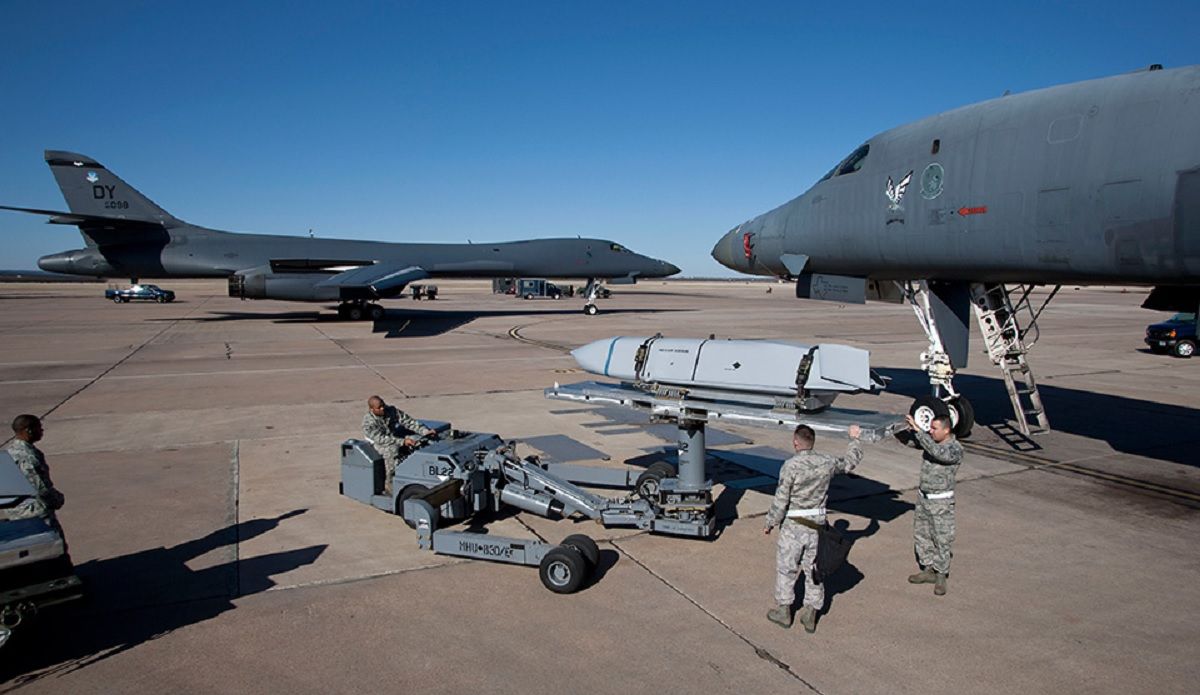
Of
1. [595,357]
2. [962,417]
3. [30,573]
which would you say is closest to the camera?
[30,573]

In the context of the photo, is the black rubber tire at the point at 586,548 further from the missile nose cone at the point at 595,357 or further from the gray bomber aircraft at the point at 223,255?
the gray bomber aircraft at the point at 223,255

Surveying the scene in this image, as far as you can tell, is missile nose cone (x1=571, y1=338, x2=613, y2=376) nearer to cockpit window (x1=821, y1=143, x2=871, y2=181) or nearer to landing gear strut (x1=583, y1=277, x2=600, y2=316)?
cockpit window (x1=821, y1=143, x2=871, y2=181)

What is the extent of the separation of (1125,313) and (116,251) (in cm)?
5464

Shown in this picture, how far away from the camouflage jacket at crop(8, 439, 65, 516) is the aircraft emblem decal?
9.95 metres

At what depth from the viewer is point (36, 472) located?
5.18 m

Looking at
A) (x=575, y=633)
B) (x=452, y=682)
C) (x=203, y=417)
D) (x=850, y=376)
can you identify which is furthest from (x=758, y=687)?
(x=203, y=417)

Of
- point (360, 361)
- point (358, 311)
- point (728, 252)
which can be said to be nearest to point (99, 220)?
point (358, 311)

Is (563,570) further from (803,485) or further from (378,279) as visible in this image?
(378,279)

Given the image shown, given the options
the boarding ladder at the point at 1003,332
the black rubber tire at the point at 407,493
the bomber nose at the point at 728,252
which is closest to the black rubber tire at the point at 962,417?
the boarding ladder at the point at 1003,332

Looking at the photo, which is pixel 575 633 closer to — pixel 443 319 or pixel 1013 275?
pixel 1013 275

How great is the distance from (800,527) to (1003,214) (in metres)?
5.74

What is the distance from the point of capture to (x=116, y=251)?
102 feet

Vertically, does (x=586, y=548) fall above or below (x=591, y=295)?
below

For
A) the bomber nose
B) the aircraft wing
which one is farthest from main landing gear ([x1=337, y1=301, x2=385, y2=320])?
the bomber nose
